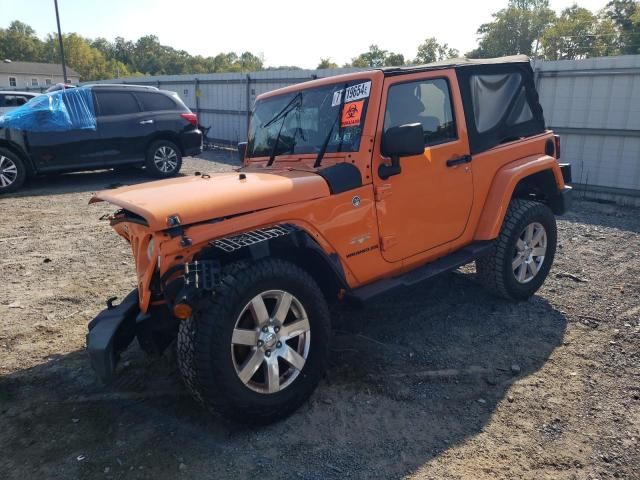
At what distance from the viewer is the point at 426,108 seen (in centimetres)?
391

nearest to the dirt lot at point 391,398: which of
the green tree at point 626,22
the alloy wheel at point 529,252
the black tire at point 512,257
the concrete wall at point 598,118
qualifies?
the black tire at point 512,257

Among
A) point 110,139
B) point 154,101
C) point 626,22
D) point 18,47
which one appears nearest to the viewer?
point 110,139

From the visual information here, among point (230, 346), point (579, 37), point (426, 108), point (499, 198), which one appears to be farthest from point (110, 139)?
point (579, 37)

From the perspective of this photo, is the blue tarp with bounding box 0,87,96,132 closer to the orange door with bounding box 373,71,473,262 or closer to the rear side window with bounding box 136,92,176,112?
the rear side window with bounding box 136,92,176,112

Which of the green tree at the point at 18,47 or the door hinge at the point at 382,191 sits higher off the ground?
the green tree at the point at 18,47

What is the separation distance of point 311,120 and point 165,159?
8.04m

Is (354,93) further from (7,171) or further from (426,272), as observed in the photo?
(7,171)

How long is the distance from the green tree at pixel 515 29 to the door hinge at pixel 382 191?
8769cm

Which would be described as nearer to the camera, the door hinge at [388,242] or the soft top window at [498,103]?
the door hinge at [388,242]

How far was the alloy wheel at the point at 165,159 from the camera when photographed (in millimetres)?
10922

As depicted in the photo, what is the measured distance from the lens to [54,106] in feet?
31.8

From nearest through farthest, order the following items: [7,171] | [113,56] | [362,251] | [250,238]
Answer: [250,238], [362,251], [7,171], [113,56]

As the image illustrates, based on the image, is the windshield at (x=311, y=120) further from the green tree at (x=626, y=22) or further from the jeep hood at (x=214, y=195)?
the green tree at (x=626, y=22)

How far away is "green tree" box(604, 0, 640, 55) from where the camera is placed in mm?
56875
